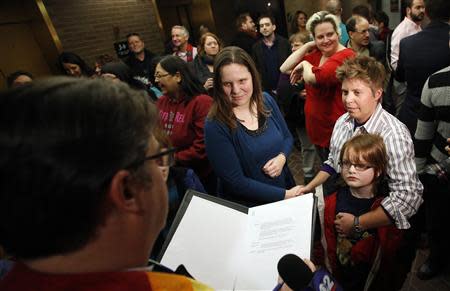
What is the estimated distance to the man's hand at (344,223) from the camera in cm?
152

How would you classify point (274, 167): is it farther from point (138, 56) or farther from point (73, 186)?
point (138, 56)

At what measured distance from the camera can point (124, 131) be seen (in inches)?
21.1

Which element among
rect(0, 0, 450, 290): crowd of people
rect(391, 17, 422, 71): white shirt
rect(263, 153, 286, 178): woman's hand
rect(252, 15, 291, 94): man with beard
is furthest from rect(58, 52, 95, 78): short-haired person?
rect(391, 17, 422, 71): white shirt

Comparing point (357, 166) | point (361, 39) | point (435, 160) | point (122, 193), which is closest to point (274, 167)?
point (357, 166)

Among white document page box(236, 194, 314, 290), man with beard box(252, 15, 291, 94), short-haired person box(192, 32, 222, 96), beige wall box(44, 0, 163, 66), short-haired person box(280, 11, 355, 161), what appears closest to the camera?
white document page box(236, 194, 314, 290)

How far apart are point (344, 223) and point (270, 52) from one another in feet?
10.0

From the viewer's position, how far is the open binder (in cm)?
104

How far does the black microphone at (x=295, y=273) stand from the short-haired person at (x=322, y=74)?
5.76 feet

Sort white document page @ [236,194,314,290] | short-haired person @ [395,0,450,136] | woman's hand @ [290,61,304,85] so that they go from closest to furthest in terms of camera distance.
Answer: white document page @ [236,194,314,290] < short-haired person @ [395,0,450,136] < woman's hand @ [290,61,304,85]

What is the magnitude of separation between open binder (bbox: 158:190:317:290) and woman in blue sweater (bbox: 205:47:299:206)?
0.46m

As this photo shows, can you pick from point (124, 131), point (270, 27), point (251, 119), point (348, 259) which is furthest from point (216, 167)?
point (270, 27)

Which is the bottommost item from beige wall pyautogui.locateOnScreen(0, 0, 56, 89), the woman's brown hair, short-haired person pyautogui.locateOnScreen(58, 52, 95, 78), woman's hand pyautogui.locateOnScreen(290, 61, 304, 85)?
woman's hand pyautogui.locateOnScreen(290, 61, 304, 85)

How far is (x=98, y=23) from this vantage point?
5.60 metres

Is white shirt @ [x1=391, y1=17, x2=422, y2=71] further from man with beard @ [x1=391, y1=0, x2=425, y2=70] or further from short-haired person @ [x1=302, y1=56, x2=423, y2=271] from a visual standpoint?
short-haired person @ [x1=302, y1=56, x2=423, y2=271]
